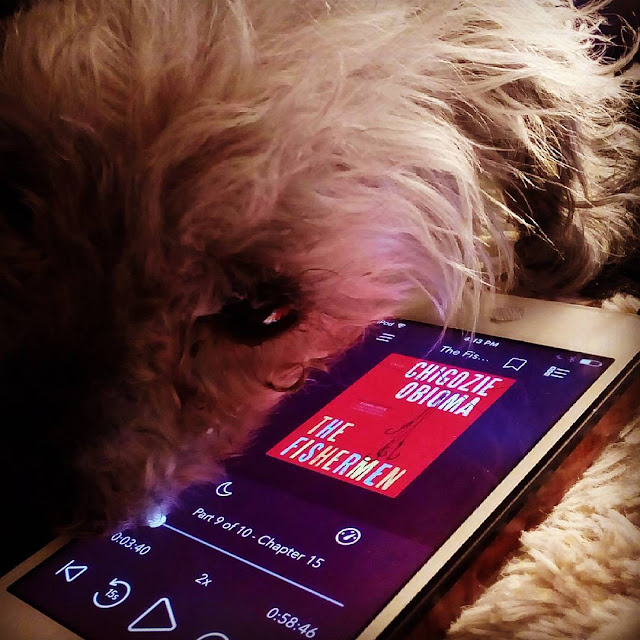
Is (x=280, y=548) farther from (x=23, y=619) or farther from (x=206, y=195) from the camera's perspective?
(x=206, y=195)

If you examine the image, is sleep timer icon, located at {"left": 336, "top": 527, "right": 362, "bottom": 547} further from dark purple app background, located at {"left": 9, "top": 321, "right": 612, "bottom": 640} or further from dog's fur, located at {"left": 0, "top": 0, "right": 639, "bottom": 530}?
dog's fur, located at {"left": 0, "top": 0, "right": 639, "bottom": 530}

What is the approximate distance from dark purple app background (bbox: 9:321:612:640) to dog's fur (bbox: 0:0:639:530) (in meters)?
0.04

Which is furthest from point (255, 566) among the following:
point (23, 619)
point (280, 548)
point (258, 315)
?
point (258, 315)

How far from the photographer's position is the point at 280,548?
655 mm

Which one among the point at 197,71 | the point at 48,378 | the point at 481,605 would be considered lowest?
the point at 481,605

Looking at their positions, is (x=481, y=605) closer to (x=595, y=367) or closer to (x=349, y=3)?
(x=595, y=367)

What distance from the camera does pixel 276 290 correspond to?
844mm

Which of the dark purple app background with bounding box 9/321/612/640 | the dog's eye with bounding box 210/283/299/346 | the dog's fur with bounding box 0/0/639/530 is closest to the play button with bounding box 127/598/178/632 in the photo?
the dark purple app background with bounding box 9/321/612/640

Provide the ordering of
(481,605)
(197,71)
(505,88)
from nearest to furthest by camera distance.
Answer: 1. (481,605)
2. (197,71)
3. (505,88)

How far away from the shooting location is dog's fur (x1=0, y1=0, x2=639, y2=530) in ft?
2.47

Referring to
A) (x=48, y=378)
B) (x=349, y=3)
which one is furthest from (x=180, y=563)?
(x=349, y=3)

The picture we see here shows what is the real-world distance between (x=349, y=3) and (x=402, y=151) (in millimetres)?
179

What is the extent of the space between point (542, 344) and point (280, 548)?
16.5 inches

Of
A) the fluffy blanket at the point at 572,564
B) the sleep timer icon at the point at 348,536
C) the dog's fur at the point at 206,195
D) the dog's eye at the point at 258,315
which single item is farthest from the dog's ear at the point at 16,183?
the fluffy blanket at the point at 572,564
